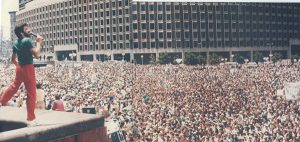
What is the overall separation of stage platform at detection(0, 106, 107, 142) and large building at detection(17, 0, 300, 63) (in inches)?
3094

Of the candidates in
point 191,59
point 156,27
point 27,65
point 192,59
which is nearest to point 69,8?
point 156,27

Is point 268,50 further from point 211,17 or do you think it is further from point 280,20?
point 211,17

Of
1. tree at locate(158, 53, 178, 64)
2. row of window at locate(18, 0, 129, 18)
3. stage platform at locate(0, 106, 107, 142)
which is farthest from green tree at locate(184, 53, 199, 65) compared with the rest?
stage platform at locate(0, 106, 107, 142)

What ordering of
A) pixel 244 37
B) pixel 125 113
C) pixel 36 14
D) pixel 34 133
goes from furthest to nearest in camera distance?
pixel 36 14
pixel 244 37
pixel 125 113
pixel 34 133

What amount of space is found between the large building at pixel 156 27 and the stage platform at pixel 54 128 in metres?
78.6

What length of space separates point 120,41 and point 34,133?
82.5 meters

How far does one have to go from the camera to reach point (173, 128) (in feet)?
65.3

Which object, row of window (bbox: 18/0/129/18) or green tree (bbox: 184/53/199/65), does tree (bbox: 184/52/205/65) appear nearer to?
green tree (bbox: 184/53/199/65)

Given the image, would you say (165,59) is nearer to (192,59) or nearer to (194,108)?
(192,59)

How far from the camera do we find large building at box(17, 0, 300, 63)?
83.8 m

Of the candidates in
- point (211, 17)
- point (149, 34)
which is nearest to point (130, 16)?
point (149, 34)

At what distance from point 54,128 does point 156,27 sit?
3211 inches

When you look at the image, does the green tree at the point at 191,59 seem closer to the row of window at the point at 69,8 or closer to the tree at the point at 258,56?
the tree at the point at 258,56

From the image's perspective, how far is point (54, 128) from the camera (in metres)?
3.24
